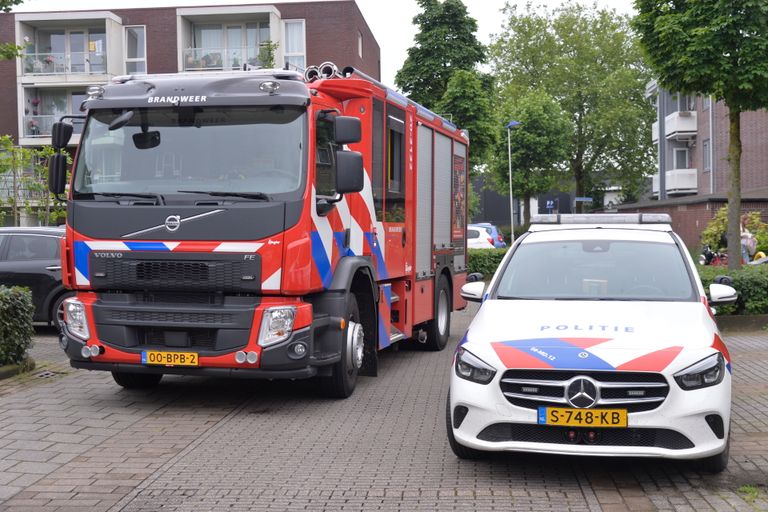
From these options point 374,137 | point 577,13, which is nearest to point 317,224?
point 374,137

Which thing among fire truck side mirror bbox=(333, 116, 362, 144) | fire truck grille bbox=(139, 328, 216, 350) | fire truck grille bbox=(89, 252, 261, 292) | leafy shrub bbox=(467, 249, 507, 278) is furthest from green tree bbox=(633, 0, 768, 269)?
leafy shrub bbox=(467, 249, 507, 278)

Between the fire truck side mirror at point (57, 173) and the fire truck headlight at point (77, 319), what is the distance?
1046 millimetres

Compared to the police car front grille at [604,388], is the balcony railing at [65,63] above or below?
above

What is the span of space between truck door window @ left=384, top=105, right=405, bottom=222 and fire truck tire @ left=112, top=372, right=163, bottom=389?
2.92 m

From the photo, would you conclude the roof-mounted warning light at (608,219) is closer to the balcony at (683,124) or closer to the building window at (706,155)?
the building window at (706,155)

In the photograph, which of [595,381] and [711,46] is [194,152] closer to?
[595,381]

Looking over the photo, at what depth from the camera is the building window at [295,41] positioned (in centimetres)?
4288

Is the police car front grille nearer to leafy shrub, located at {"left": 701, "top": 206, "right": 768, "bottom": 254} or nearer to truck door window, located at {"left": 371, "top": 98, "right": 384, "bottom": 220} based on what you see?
truck door window, located at {"left": 371, "top": 98, "right": 384, "bottom": 220}

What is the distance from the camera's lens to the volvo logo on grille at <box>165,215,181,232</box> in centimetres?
774

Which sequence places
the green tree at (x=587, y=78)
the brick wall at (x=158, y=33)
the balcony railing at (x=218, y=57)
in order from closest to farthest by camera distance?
1. the balcony railing at (x=218, y=57)
2. the brick wall at (x=158, y=33)
3. the green tree at (x=587, y=78)

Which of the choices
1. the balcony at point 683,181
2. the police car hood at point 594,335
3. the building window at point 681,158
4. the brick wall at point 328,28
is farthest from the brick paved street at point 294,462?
the building window at point 681,158

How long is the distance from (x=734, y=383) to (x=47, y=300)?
9237 mm

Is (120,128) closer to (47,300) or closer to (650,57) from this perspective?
(47,300)

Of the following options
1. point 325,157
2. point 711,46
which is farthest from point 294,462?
point 711,46
